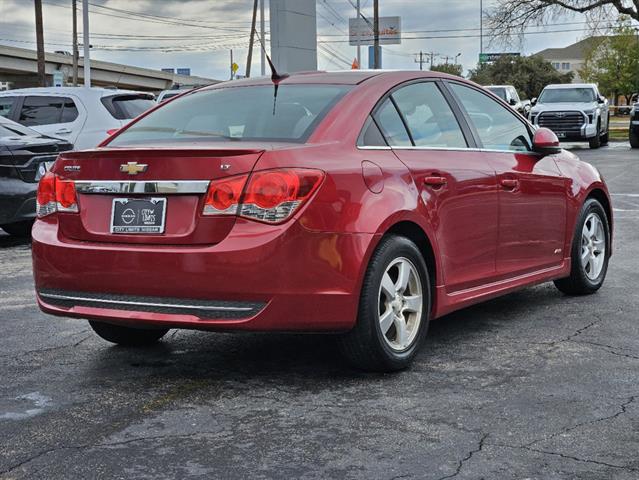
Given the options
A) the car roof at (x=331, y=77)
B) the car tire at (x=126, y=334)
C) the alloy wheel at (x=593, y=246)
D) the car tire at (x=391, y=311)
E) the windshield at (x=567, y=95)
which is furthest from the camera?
the windshield at (x=567, y=95)

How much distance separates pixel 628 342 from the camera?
18.4 ft

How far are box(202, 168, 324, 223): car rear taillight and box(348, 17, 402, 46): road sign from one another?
8146cm

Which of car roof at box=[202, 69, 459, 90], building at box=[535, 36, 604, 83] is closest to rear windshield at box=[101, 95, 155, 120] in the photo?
car roof at box=[202, 69, 459, 90]

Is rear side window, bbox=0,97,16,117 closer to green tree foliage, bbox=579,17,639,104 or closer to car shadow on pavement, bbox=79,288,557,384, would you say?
car shadow on pavement, bbox=79,288,557,384

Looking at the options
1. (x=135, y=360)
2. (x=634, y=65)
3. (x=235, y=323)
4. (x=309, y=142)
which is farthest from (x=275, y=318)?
(x=634, y=65)

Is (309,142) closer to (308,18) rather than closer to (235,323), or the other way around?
(235,323)

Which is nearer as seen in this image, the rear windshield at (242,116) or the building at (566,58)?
the rear windshield at (242,116)

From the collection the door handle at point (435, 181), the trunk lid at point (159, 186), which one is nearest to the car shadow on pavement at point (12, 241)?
the trunk lid at point (159, 186)

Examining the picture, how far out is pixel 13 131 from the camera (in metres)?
11.1

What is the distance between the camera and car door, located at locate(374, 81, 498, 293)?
5.22m

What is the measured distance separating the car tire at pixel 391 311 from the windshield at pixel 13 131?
23.3ft

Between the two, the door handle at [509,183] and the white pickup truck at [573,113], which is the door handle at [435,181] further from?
the white pickup truck at [573,113]

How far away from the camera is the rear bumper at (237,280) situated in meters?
4.41

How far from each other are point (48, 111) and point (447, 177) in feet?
34.1
